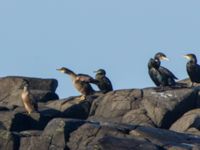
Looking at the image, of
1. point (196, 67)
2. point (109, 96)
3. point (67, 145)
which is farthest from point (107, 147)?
point (196, 67)

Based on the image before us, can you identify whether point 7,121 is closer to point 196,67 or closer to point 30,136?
point 30,136

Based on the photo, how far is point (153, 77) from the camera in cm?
5766

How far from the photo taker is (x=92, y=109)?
181 ft

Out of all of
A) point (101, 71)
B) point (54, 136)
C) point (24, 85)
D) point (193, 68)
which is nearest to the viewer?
point (54, 136)

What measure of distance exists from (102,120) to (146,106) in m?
1.57

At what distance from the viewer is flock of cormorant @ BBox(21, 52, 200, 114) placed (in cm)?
5678

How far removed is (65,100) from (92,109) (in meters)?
1.13

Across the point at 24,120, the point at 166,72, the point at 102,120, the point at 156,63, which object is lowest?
the point at 102,120

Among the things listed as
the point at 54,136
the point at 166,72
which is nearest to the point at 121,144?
the point at 54,136

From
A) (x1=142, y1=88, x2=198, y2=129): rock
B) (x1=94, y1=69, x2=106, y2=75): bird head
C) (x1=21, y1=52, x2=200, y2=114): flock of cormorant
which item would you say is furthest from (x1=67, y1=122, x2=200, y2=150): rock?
(x1=94, y1=69, x2=106, y2=75): bird head

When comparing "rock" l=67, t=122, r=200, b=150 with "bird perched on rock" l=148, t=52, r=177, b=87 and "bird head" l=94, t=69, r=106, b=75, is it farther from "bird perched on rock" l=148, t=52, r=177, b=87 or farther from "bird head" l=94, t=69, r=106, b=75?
"bird head" l=94, t=69, r=106, b=75

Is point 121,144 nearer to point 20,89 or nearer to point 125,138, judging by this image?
point 125,138

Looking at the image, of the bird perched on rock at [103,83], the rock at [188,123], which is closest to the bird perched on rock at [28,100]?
the bird perched on rock at [103,83]

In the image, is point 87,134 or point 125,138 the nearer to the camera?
point 125,138
